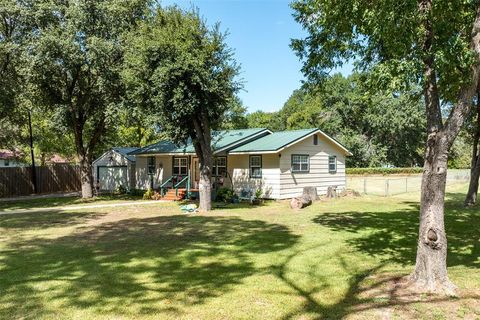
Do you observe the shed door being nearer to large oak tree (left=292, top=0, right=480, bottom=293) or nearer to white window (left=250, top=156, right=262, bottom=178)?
white window (left=250, top=156, right=262, bottom=178)

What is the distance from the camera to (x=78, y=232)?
11.3m

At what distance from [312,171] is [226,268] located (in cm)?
1573

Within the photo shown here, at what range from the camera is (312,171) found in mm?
22281

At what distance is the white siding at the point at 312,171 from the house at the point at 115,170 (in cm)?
1199

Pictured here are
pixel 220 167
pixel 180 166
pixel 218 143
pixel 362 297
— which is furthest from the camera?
pixel 180 166

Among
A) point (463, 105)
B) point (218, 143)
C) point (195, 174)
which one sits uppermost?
point (218, 143)

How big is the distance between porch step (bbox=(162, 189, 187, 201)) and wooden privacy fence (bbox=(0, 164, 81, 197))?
33.4ft

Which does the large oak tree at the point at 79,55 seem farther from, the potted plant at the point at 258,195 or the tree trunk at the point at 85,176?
the potted plant at the point at 258,195

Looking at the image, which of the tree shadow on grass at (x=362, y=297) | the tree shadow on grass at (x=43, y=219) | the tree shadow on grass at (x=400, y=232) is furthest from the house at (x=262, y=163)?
the tree shadow on grass at (x=362, y=297)

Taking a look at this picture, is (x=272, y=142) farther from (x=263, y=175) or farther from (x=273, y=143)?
(x=263, y=175)

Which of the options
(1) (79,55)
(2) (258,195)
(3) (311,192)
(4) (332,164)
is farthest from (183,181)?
(4) (332,164)

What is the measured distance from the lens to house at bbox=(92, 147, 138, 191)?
27500 millimetres

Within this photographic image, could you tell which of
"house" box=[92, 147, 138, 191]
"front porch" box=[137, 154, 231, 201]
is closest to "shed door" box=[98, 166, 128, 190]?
"house" box=[92, 147, 138, 191]

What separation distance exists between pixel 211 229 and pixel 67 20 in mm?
13765
